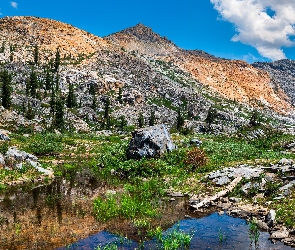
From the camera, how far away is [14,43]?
165m

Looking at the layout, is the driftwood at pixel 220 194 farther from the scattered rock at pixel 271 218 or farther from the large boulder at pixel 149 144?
the large boulder at pixel 149 144

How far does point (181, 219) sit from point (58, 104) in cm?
7611

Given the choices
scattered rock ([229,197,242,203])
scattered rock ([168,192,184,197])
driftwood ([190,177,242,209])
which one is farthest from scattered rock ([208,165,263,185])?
scattered rock ([168,192,184,197])

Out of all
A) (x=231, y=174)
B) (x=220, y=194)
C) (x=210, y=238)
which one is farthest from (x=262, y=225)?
(x=231, y=174)

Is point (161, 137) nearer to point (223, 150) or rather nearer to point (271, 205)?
point (223, 150)

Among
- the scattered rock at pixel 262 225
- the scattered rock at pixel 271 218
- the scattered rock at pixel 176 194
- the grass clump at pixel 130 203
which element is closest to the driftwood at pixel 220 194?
the scattered rock at pixel 176 194

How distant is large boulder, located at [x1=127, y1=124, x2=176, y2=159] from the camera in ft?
123

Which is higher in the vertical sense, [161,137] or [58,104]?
[58,104]

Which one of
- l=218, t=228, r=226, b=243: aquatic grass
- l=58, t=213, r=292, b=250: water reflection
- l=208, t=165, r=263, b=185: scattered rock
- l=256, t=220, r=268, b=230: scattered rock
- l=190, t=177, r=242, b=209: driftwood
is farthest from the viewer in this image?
l=208, t=165, r=263, b=185: scattered rock

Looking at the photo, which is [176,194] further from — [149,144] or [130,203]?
[149,144]

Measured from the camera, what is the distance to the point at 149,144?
37969mm

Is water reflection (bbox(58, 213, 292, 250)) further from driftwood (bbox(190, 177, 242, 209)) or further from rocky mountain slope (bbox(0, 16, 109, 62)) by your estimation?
rocky mountain slope (bbox(0, 16, 109, 62))

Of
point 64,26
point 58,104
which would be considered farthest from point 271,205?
point 64,26

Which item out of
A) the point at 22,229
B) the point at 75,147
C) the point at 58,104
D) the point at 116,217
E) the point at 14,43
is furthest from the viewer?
the point at 14,43
